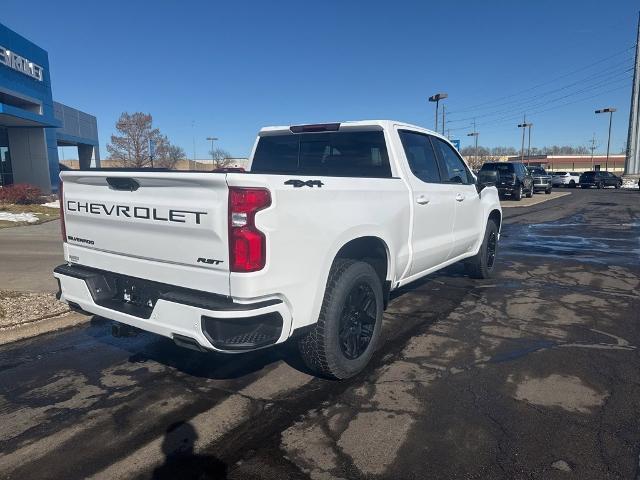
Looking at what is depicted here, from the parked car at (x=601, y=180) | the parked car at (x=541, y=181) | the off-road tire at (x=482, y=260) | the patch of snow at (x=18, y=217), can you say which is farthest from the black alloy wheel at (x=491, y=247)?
the parked car at (x=601, y=180)

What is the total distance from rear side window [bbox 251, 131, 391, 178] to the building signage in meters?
22.2

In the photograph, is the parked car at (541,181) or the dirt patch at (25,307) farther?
the parked car at (541,181)

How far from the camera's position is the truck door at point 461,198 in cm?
543

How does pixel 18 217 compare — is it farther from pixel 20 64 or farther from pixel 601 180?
pixel 601 180

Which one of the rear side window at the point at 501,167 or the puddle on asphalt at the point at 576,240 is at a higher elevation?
the rear side window at the point at 501,167

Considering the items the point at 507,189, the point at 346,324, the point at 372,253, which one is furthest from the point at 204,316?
the point at 507,189

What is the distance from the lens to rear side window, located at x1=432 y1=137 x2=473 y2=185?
5.41 m

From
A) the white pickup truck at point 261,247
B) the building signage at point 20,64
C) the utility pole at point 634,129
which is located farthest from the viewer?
the utility pole at point 634,129

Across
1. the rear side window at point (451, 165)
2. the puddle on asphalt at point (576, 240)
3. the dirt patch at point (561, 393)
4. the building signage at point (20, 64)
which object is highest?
the building signage at point (20, 64)

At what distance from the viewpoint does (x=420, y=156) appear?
496 cm

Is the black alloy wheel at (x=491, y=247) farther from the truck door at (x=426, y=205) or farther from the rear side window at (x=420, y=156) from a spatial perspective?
the rear side window at (x=420, y=156)

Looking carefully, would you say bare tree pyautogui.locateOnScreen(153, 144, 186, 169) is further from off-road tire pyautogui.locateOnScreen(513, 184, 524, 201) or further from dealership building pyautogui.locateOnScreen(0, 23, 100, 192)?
off-road tire pyautogui.locateOnScreen(513, 184, 524, 201)

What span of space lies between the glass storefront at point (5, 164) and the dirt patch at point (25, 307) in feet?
80.6

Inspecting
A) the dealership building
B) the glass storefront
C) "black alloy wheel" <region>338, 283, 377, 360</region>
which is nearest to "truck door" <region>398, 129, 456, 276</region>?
"black alloy wheel" <region>338, 283, 377, 360</region>
